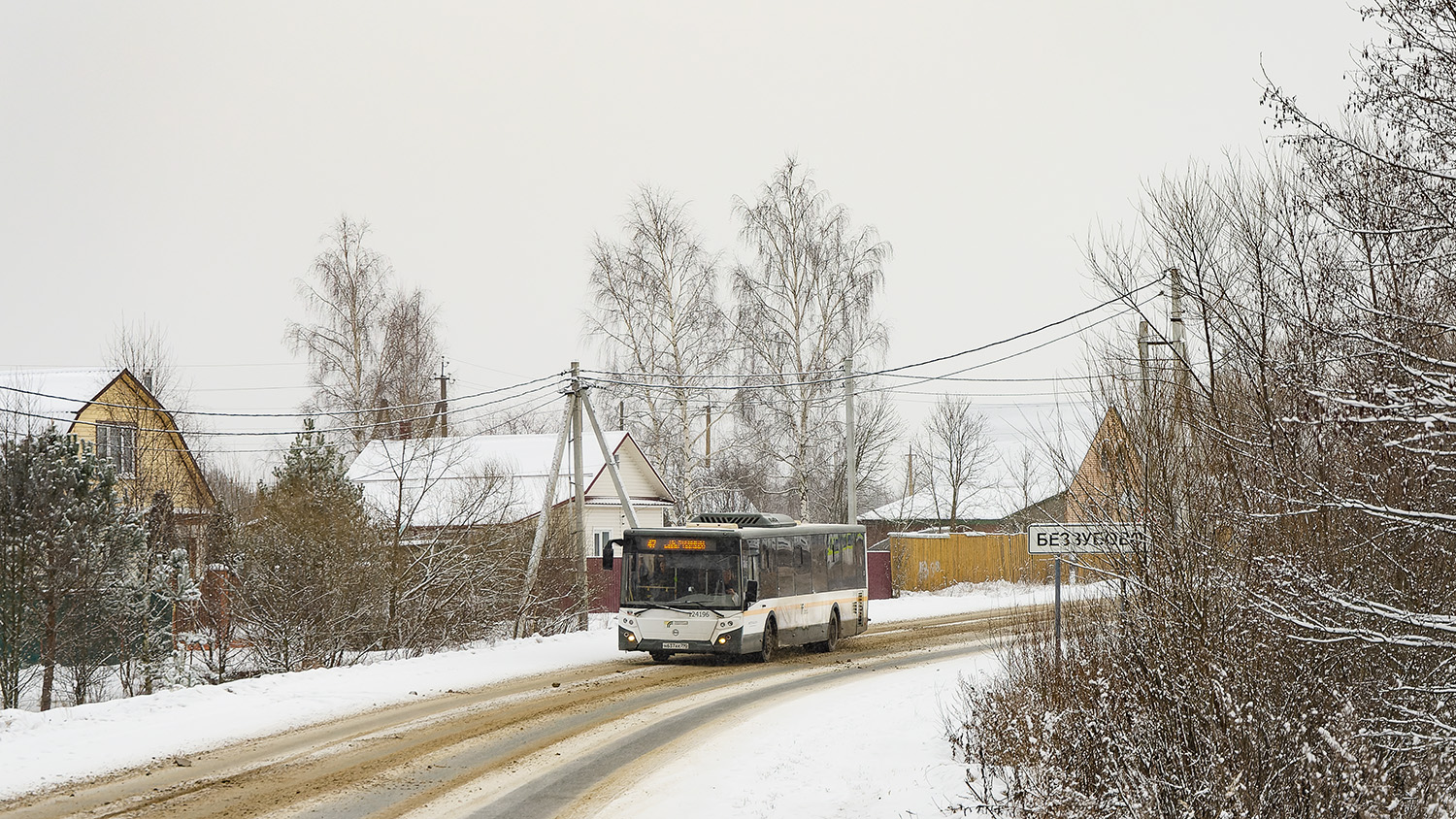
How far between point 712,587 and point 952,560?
2484cm

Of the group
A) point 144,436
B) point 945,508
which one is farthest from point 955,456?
point 144,436

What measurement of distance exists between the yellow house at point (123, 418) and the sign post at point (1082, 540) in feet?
91.6

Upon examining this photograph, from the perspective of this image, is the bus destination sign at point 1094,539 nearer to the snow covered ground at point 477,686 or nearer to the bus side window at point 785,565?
the snow covered ground at point 477,686

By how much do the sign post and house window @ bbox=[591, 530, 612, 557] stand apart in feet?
115

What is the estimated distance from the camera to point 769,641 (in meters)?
22.8

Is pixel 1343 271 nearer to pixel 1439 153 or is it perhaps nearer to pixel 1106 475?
pixel 1439 153

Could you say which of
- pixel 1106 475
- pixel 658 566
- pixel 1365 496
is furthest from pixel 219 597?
pixel 1365 496

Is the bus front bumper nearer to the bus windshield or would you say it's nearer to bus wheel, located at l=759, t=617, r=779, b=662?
the bus windshield

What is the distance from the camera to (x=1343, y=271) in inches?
356

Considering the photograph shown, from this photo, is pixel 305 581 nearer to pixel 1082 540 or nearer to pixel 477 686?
pixel 477 686

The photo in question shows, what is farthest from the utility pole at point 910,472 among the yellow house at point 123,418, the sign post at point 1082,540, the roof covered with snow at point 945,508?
the sign post at point 1082,540

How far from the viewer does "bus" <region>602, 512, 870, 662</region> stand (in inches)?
855

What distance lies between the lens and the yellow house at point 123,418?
3566 centimetres

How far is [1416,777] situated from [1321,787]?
0.85 metres
